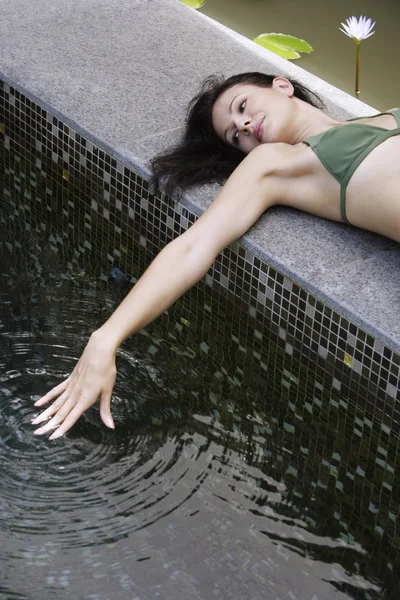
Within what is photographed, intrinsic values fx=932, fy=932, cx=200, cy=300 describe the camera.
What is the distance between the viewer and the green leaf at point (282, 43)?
483cm

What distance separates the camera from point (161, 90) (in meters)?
3.72

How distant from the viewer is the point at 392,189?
8.63ft

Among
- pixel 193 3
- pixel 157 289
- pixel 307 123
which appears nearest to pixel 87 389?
pixel 157 289

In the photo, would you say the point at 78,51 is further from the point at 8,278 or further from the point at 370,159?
the point at 370,159

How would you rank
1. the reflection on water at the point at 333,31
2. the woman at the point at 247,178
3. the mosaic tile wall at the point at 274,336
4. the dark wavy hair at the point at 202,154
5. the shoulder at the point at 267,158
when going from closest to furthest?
the woman at the point at 247,178
the mosaic tile wall at the point at 274,336
the shoulder at the point at 267,158
the dark wavy hair at the point at 202,154
the reflection on water at the point at 333,31

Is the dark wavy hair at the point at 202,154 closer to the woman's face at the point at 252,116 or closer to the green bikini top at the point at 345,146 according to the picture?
the woman's face at the point at 252,116

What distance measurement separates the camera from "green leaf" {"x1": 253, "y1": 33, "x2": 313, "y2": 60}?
4828mm

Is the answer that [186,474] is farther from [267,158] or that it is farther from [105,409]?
[267,158]

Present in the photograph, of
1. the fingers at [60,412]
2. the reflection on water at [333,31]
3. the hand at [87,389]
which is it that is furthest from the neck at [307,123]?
the reflection on water at [333,31]

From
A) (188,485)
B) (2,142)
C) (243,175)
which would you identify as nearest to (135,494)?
(188,485)

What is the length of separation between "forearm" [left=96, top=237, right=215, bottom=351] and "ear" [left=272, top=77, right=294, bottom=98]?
2.62ft

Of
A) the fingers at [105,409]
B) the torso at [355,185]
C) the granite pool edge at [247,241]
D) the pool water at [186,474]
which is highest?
the torso at [355,185]

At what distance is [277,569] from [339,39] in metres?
3.58

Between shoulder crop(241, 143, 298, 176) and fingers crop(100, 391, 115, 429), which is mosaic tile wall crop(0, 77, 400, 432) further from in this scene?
fingers crop(100, 391, 115, 429)
